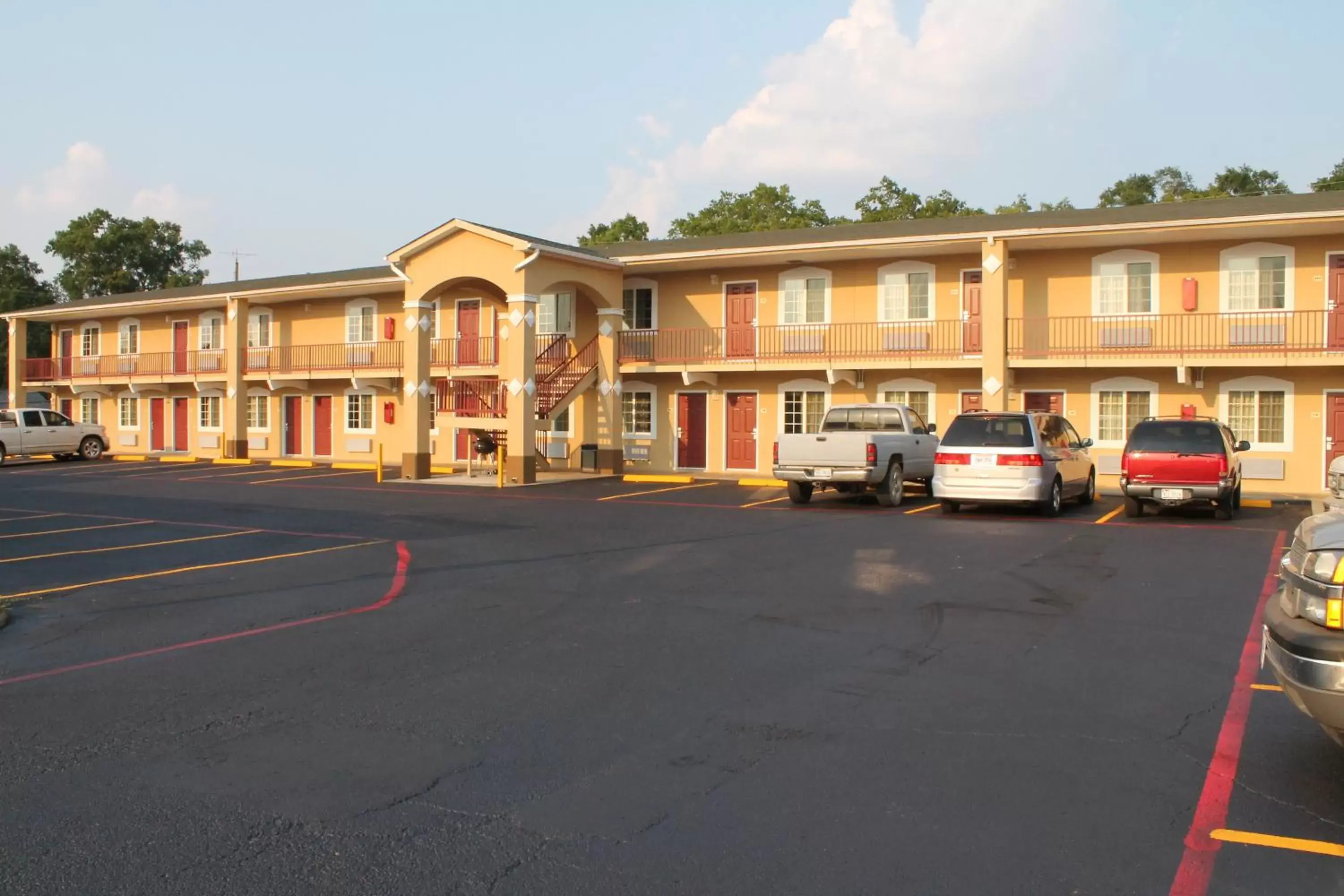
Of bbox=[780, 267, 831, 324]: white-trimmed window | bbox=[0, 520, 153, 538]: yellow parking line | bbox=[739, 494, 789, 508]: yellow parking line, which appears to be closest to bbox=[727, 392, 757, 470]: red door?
bbox=[780, 267, 831, 324]: white-trimmed window

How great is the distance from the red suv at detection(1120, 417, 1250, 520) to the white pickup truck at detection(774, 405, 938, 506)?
4078mm

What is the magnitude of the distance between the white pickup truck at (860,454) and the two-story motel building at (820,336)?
4602 mm

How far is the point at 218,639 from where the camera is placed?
896 cm

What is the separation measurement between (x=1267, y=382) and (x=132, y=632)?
23512mm

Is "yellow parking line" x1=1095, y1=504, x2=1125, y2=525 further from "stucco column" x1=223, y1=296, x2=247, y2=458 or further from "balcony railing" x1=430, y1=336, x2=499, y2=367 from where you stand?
"stucco column" x1=223, y1=296, x2=247, y2=458

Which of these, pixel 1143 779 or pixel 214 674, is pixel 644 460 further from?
pixel 1143 779

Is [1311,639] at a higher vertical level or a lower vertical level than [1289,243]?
lower

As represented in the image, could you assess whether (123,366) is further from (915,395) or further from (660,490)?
(915,395)

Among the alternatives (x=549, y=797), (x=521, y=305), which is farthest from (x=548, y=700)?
(x=521, y=305)

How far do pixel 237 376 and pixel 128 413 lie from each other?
9.51m

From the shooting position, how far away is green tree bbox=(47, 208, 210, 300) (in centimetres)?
6656

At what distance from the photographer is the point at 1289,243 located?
940 inches

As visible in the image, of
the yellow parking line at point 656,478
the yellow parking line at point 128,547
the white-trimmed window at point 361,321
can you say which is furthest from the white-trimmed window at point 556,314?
the yellow parking line at point 128,547

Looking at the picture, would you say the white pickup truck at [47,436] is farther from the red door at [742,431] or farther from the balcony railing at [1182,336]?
the balcony railing at [1182,336]
